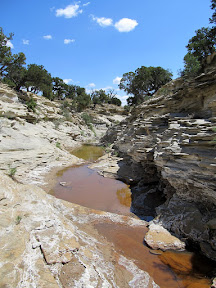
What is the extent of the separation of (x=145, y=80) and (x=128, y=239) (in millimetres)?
35130

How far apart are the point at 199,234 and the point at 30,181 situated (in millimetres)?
10351

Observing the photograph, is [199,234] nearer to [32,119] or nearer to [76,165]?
[76,165]

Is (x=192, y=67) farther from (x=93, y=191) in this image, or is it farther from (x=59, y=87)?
(x=59, y=87)

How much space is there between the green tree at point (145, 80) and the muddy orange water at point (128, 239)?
2913 cm

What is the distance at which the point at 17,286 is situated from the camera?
3.53 m

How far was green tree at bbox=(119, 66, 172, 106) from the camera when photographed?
36406 mm

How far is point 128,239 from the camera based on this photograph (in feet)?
22.1

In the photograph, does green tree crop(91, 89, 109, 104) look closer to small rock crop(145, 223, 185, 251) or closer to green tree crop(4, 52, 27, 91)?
green tree crop(4, 52, 27, 91)

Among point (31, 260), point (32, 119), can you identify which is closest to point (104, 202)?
point (31, 260)

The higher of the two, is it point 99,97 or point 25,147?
point 99,97

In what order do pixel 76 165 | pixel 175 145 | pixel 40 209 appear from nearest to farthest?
pixel 40 209, pixel 175 145, pixel 76 165

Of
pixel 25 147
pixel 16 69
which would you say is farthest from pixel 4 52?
pixel 25 147

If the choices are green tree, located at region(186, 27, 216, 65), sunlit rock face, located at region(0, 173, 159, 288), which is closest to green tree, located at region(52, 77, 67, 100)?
green tree, located at region(186, 27, 216, 65)

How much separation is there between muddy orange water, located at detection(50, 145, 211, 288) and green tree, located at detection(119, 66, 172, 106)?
1147 inches
